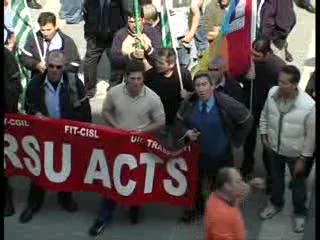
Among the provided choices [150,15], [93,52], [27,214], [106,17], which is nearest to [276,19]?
[150,15]

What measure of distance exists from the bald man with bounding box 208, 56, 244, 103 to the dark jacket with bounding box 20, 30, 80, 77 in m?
1.38

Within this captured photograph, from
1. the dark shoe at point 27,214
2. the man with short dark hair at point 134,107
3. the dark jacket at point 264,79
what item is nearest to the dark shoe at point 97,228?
the man with short dark hair at point 134,107

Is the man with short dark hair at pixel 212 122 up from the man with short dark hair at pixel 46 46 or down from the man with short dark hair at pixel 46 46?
down

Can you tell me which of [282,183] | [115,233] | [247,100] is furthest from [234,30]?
[115,233]

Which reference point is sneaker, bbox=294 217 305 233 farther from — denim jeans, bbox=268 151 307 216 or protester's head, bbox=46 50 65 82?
protester's head, bbox=46 50 65 82

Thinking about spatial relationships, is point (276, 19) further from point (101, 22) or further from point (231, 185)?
point (231, 185)

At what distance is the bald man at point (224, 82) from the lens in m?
9.15

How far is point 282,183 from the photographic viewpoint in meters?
9.07

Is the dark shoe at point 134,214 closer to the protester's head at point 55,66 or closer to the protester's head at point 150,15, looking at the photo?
the protester's head at point 55,66

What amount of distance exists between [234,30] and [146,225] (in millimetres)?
2093

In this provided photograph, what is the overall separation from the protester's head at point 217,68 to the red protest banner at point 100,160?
30.3 inches

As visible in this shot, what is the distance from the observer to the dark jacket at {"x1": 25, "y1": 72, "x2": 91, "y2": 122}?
29.5ft

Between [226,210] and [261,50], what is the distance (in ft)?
8.74

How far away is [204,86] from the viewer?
8.58 metres
